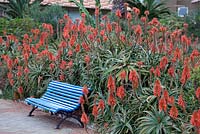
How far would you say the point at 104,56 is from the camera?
1009cm

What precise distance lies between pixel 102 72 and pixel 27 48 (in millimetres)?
2916

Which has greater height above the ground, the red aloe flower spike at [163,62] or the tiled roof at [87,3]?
the tiled roof at [87,3]

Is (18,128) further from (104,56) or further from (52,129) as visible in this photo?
(104,56)

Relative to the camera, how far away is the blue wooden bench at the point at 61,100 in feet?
29.5

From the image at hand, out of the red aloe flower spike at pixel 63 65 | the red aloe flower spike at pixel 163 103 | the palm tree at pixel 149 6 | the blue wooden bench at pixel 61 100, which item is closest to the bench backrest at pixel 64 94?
the blue wooden bench at pixel 61 100

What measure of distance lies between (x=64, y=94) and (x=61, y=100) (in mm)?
140

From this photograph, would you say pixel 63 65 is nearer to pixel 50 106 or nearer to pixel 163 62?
pixel 50 106

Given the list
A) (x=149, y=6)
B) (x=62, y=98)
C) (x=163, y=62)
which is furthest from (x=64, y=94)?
(x=149, y=6)

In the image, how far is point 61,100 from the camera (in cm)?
967

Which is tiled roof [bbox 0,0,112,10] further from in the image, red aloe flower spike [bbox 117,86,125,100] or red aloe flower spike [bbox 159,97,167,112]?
red aloe flower spike [bbox 159,97,167,112]

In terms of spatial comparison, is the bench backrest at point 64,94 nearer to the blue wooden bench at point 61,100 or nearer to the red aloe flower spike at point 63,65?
the blue wooden bench at point 61,100

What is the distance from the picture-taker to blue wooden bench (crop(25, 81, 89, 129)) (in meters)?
8.98

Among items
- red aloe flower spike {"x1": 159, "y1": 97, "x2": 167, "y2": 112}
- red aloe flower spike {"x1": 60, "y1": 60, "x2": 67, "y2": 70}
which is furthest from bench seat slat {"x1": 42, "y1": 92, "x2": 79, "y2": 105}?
red aloe flower spike {"x1": 159, "y1": 97, "x2": 167, "y2": 112}

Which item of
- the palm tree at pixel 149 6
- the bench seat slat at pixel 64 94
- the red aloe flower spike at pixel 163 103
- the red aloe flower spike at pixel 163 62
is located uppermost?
the palm tree at pixel 149 6
